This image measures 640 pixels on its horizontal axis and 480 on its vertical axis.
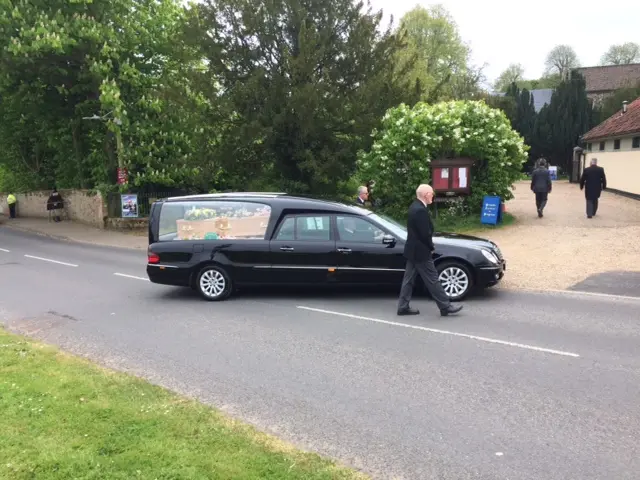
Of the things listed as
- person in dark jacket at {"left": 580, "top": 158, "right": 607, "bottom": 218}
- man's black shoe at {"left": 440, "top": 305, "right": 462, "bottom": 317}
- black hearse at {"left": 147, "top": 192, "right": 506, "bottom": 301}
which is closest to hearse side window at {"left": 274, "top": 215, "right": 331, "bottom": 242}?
black hearse at {"left": 147, "top": 192, "right": 506, "bottom": 301}

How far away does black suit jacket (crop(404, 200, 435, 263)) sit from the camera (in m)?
8.05

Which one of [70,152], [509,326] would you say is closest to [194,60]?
[70,152]

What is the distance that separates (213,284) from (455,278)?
4017 millimetres

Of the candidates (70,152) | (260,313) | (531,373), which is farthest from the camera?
(70,152)

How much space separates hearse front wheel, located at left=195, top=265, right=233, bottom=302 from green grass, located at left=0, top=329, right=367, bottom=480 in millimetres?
4392

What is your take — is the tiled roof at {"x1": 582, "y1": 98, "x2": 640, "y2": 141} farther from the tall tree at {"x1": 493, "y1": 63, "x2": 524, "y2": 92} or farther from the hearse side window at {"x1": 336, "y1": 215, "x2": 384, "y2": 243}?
the tall tree at {"x1": 493, "y1": 63, "x2": 524, "y2": 92}

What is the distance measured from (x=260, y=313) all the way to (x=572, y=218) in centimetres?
1261

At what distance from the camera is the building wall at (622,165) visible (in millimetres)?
23828

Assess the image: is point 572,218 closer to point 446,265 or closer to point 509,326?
point 446,265

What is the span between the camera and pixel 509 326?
303 inches

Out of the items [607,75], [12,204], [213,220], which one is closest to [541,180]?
[213,220]

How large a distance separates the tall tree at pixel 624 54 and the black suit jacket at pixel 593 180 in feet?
205

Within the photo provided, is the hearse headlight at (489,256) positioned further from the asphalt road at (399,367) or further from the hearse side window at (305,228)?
the hearse side window at (305,228)

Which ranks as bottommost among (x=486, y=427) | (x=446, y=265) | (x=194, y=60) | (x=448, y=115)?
(x=486, y=427)
